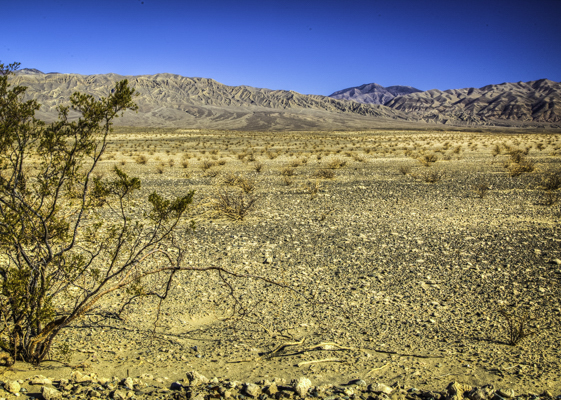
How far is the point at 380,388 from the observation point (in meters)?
2.93

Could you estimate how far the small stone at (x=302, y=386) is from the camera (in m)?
2.85

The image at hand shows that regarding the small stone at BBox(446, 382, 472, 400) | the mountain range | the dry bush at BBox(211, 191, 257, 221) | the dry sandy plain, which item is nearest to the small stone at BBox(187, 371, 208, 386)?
the dry sandy plain

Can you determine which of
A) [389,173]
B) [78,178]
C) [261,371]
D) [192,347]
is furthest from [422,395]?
[389,173]

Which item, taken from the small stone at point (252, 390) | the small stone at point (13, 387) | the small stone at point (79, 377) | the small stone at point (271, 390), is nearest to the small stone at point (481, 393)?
the small stone at point (271, 390)

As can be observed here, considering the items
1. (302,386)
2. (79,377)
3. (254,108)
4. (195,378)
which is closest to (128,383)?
(79,377)

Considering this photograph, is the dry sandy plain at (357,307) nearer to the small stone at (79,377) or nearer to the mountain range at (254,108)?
the small stone at (79,377)

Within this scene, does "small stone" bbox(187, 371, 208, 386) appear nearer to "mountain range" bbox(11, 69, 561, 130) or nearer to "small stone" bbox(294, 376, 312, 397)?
"small stone" bbox(294, 376, 312, 397)

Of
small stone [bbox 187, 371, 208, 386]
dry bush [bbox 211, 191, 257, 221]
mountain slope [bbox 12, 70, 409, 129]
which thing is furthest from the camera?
mountain slope [bbox 12, 70, 409, 129]

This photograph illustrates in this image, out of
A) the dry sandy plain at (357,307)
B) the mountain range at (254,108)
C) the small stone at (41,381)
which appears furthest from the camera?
the mountain range at (254,108)

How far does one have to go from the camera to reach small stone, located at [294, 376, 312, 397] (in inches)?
112

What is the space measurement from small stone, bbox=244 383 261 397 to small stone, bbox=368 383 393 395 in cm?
88

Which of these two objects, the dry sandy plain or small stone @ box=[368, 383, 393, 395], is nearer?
small stone @ box=[368, 383, 393, 395]

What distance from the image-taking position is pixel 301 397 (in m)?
2.84

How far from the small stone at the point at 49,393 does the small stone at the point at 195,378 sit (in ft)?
3.00
